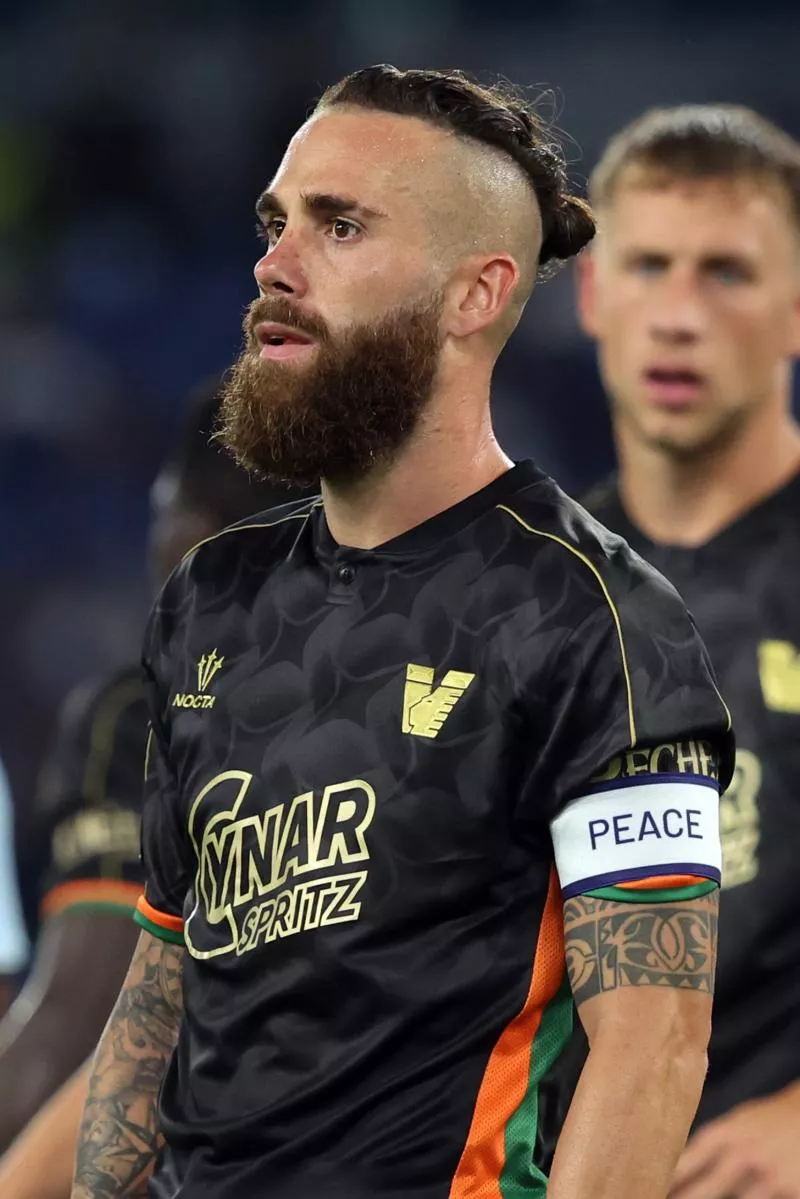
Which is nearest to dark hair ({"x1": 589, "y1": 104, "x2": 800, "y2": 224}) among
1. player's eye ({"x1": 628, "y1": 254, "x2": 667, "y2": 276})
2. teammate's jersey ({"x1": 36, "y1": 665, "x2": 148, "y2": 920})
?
player's eye ({"x1": 628, "y1": 254, "x2": 667, "y2": 276})

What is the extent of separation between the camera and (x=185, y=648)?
2.51 m

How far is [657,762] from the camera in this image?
2145mm

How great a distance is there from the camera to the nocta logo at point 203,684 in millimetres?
2438

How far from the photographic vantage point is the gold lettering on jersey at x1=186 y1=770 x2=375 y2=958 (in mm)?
2238

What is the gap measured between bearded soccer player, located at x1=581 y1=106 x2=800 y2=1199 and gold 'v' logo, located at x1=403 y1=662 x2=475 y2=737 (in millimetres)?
1410

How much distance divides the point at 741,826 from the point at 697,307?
108 centimetres

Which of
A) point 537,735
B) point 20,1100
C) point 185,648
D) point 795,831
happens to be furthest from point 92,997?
point 537,735

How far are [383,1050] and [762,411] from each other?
2.15m

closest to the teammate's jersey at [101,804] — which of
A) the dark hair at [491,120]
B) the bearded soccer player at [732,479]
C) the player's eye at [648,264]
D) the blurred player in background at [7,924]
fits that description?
the blurred player in background at [7,924]

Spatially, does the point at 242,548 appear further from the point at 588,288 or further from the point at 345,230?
the point at 588,288

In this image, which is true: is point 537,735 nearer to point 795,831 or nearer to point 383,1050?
point 383,1050

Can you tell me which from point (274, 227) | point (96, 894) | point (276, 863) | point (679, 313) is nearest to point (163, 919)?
point (276, 863)

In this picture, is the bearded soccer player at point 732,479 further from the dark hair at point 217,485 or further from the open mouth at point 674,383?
the dark hair at point 217,485

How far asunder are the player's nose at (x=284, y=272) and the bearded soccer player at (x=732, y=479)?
1571mm
